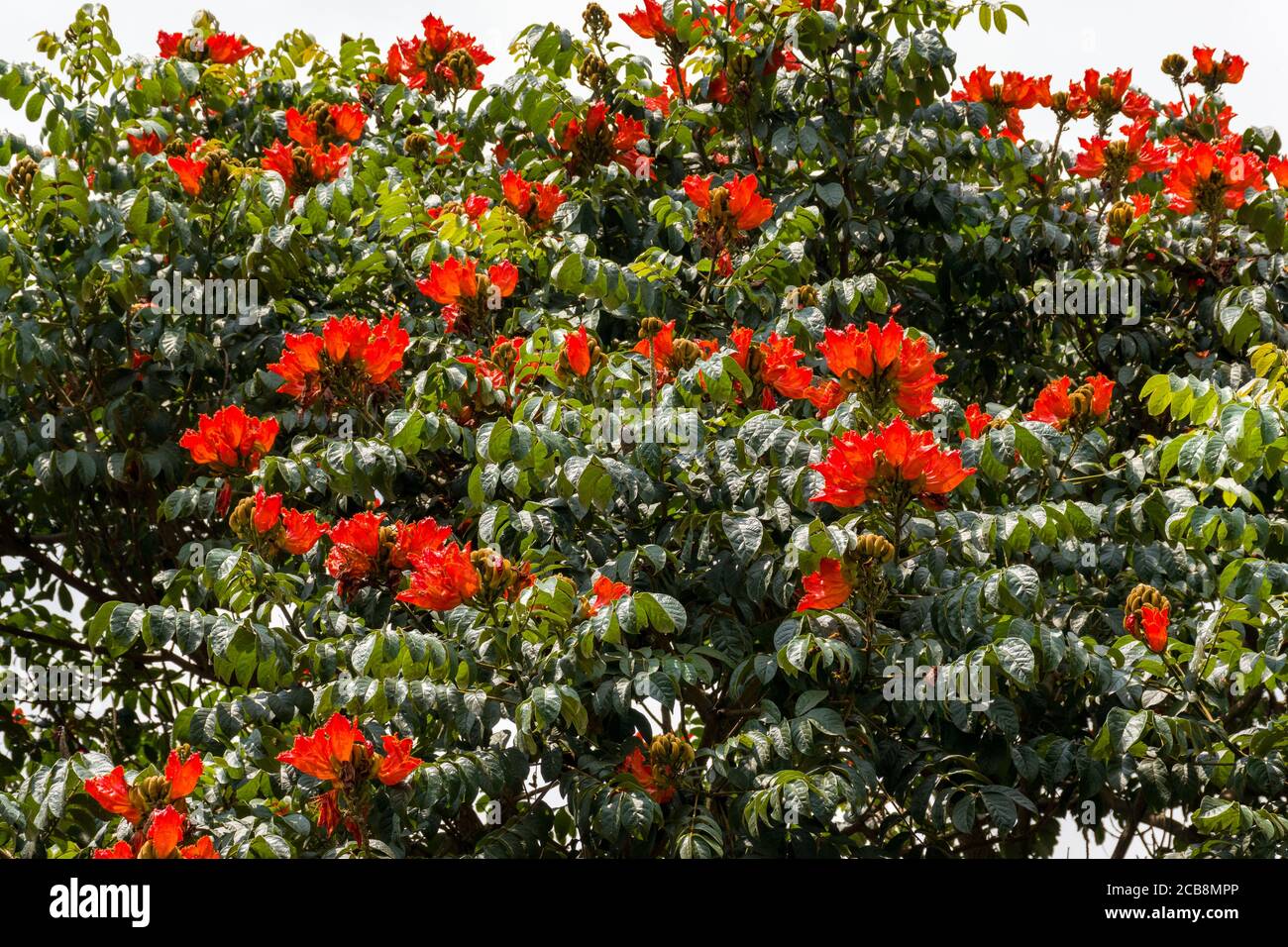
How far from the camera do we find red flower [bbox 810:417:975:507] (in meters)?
3.35

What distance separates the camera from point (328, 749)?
3260 mm

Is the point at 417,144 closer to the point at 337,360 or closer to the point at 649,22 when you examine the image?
the point at 649,22

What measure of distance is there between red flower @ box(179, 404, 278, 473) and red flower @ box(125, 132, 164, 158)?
203 cm

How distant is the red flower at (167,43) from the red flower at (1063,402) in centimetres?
376

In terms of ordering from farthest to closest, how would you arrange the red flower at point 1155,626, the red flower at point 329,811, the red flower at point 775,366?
the red flower at point 775,366 < the red flower at point 1155,626 < the red flower at point 329,811

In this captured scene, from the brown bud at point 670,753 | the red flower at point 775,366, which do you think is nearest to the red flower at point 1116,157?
the red flower at point 775,366

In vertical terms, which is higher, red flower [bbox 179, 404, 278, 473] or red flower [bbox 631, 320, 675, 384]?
red flower [bbox 631, 320, 675, 384]

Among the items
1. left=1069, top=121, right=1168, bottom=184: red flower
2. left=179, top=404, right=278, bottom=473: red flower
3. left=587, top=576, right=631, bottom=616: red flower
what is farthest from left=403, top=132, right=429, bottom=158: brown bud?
left=587, top=576, right=631, bottom=616: red flower

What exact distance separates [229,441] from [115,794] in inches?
47.9

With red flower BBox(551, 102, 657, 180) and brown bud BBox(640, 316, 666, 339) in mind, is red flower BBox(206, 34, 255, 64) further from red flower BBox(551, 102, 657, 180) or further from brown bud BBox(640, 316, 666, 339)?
brown bud BBox(640, 316, 666, 339)

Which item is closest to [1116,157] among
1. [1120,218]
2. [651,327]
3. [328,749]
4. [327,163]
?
[1120,218]

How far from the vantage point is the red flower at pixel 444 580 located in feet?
11.6

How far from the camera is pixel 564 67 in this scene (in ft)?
16.2

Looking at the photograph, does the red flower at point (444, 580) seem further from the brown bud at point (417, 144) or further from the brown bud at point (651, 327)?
the brown bud at point (417, 144)
